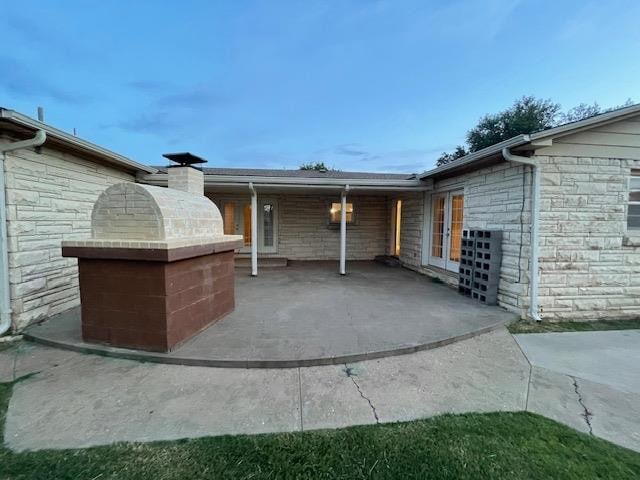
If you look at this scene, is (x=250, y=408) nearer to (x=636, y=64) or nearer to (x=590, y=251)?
(x=590, y=251)

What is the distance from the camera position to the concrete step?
29.2 ft

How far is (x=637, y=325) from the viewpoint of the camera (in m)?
4.41

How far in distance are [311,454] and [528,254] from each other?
438cm

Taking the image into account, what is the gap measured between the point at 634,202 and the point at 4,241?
30.2 ft

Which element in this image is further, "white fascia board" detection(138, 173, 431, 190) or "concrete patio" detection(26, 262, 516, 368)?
"white fascia board" detection(138, 173, 431, 190)

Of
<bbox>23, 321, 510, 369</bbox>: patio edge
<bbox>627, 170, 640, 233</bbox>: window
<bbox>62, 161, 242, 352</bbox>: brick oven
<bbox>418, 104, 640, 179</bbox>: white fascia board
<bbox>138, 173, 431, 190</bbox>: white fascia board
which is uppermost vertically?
<bbox>418, 104, 640, 179</bbox>: white fascia board

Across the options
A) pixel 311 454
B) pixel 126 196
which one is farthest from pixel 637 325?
pixel 126 196

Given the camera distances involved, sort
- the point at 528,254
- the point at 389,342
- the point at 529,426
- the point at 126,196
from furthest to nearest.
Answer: the point at 528,254
the point at 389,342
the point at 126,196
the point at 529,426

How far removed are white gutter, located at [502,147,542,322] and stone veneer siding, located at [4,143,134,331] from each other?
6.88m

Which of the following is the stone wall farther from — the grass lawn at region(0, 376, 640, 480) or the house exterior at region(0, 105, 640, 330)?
the grass lawn at region(0, 376, 640, 480)

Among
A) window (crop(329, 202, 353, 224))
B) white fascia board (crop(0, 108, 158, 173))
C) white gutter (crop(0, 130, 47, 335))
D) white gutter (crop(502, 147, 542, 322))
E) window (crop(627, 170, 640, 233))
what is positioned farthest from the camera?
window (crop(329, 202, 353, 224))

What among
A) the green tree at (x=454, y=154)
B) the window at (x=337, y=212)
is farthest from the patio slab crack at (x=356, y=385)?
the green tree at (x=454, y=154)

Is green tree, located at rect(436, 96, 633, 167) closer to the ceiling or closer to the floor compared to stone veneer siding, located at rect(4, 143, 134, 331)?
closer to the ceiling

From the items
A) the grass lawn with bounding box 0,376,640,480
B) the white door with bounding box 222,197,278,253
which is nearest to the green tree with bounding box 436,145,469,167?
the white door with bounding box 222,197,278,253
